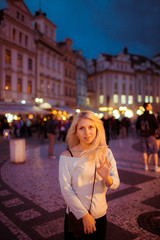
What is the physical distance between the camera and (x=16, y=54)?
29.8 metres

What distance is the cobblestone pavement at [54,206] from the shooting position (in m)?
3.48

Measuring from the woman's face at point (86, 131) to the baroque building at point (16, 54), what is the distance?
86.6ft

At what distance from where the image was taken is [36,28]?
114 ft

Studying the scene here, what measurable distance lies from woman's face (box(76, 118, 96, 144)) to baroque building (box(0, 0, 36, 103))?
1039 inches

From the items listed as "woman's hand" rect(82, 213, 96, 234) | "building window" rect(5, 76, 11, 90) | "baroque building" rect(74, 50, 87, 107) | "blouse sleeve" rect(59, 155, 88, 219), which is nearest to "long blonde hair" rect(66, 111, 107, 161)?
"blouse sleeve" rect(59, 155, 88, 219)

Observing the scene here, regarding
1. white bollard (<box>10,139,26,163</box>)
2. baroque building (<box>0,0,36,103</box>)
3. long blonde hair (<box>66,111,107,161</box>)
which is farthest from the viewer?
baroque building (<box>0,0,36,103</box>)

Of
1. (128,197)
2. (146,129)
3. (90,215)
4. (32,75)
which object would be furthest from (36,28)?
(90,215)

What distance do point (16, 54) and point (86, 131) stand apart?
98.7ft

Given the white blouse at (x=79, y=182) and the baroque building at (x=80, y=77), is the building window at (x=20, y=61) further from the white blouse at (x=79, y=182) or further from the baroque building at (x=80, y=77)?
the white blouse at (x=79, y=182)

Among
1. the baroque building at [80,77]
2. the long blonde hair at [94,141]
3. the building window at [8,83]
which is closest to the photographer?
the long blonde hair at [94,141]

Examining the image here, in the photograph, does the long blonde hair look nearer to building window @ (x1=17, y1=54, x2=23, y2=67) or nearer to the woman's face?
the woman's face

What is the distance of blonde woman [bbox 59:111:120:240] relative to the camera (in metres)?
1.95

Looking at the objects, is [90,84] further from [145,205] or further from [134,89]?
[145,205]

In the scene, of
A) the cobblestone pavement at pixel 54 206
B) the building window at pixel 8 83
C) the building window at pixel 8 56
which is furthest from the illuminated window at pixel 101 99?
the cobblestone pavement at pixel 54 206
